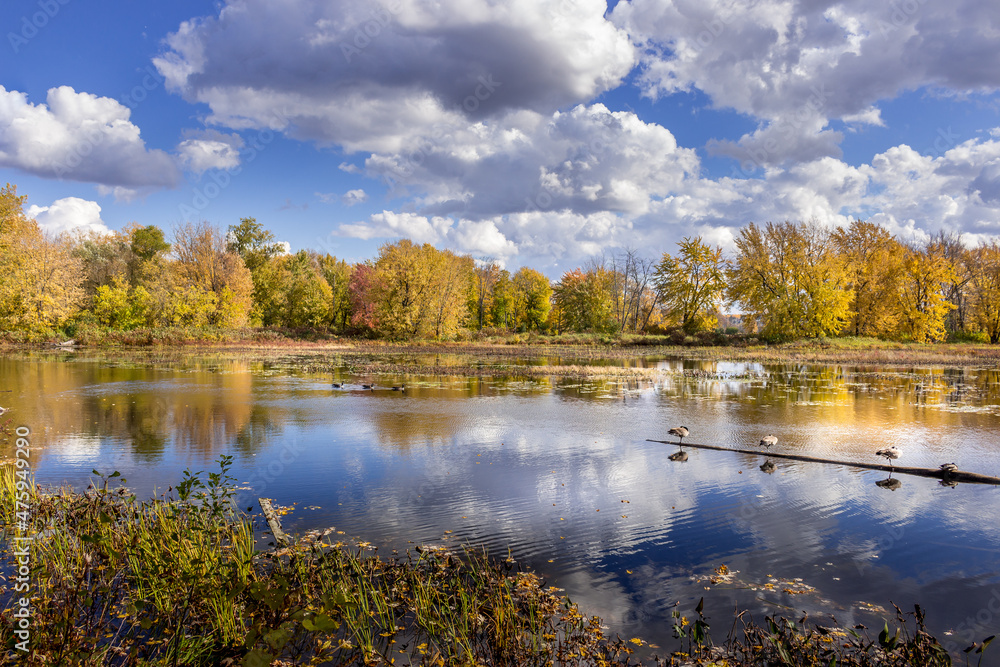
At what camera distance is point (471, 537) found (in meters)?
6.55

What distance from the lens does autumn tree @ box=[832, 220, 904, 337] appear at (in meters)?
47.8

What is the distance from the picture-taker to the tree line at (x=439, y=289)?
149ft

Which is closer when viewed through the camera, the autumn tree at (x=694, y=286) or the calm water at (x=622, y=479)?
the calm water at (x=622, y=479)

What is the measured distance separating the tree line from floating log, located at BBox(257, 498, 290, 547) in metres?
42.2

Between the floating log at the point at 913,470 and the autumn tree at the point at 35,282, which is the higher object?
the autumn tree at the point at 35,282

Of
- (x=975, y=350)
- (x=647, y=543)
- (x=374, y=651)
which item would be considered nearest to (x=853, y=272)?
(x=975, y=350)

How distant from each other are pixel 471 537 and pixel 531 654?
2401 mm

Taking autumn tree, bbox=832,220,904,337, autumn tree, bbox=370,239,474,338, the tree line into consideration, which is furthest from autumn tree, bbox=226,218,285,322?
autumn tree, bbox=832,220,904,337

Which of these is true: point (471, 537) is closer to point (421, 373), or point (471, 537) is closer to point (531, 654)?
point (531, 654)

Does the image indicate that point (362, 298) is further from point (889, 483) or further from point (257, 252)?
point (889, 483)

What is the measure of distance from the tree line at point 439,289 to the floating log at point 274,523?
4216 centimetres

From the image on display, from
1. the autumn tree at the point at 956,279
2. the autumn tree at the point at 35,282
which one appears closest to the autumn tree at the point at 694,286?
the autumn tree at the point at 956,279

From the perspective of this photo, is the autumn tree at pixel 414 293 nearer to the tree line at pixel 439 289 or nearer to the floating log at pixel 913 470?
the tree line at pixel 439 289

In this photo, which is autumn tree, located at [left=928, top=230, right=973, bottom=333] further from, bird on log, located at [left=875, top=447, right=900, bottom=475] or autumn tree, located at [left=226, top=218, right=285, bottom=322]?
autumn tree, located at [left=226, top=218, right=285, bottom=322]
